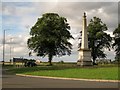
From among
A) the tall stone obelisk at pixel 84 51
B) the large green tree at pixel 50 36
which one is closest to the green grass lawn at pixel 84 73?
the tall stone obelisk at pixel 84 51

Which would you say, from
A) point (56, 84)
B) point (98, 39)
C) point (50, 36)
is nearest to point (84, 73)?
point (56, 84)

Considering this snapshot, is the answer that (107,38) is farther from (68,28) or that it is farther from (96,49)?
(68,28)

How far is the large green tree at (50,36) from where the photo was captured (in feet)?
266

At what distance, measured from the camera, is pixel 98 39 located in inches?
3629

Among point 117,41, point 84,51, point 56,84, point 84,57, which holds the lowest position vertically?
point 56,84

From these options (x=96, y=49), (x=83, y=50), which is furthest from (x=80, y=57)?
(x=96, y=49)

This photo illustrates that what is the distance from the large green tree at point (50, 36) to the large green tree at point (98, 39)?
8.96 metres

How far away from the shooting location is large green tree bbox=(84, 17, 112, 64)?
9156cm

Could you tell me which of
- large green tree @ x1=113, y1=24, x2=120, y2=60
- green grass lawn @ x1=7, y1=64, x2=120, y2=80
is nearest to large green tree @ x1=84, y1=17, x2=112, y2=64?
large green tree @ x1=113, y1=24, x2=120, y2=60

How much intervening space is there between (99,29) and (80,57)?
3266 cm

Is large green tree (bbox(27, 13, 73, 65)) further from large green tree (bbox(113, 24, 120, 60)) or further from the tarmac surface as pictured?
the tarmac surface

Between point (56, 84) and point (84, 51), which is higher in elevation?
point (84, 51)

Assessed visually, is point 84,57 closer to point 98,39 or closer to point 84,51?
point 84,51

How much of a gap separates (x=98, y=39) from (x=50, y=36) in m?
16.3
